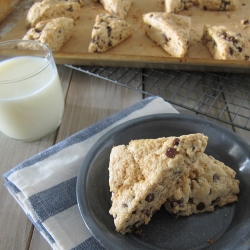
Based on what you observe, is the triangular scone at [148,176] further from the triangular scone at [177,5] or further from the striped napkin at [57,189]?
the triangular scone at [177,5]

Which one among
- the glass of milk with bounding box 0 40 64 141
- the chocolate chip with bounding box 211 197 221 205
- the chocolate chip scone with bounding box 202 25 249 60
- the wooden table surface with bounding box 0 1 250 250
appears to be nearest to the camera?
the chocolate chip with bounding box 211 197 221 205

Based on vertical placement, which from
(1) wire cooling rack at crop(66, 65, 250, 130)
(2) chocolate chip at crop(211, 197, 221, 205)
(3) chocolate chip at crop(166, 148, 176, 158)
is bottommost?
(1) wire cooling rack at crop(66, 65, 250, 130)

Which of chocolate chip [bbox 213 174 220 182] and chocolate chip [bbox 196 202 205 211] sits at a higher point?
chocolate chip [bbox 213 174 220 182]

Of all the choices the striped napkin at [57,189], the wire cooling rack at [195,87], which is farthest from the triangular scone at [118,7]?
the striped napkin at [57,189]

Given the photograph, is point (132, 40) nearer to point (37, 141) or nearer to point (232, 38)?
point (232, 38)

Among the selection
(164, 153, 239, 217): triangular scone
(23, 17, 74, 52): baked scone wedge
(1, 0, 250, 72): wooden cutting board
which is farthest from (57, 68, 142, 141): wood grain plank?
(164, 153, 239, 217): triangular scone

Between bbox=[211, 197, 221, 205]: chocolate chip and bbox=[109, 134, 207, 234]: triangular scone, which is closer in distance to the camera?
bbox=[109, 134, 207, 234]: triangular scone

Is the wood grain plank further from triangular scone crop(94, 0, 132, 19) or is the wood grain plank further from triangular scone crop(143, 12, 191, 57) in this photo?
triangular scone crop(94, 0, 132, 19)

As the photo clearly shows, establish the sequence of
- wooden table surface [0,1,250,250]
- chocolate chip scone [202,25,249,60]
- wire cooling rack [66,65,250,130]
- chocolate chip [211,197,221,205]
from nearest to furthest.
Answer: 1. chocolate chip [211,197,221,205]
2. wooden table surface [0,1,250,250]
3. wire cooling rack [66,65,250,130]
4. chocolate chip scone [202,25,249,60]
